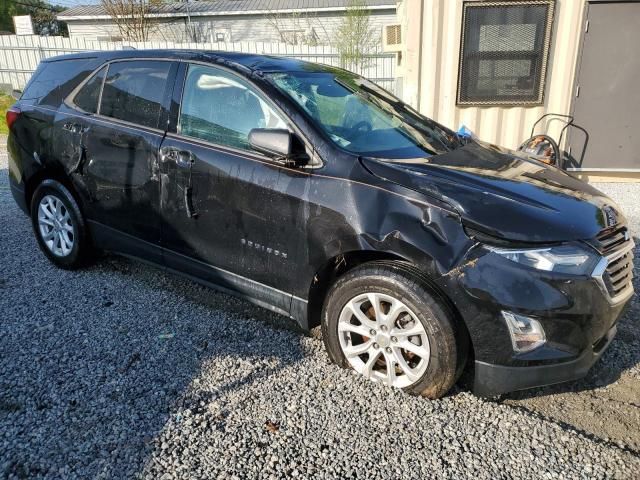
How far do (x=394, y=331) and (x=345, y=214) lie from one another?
688 mm

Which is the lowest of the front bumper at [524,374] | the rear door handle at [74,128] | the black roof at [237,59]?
the front bumper at [524,374]

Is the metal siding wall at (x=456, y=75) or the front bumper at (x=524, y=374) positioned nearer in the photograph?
the front bumper at (x=524, y=374)

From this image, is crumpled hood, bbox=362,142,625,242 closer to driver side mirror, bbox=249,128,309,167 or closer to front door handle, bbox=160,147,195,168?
driver side mirror, bbox=249,128,309,167

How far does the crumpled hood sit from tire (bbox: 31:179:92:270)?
2625 mm

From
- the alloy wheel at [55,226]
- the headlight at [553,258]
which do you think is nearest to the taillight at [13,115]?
the alloy wheel at [55,226]

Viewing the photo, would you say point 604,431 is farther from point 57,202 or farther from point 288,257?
point 57,202

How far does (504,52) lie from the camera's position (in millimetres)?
7152

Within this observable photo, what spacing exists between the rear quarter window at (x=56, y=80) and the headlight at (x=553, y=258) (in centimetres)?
355

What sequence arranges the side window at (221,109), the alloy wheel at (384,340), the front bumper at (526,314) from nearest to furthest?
the front bumper at (526,314)
the alloy wheel at (384,340)
the side window at (221,109)

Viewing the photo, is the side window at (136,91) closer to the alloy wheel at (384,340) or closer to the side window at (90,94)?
the side window at (90,94)

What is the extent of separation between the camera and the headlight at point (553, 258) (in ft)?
7.94

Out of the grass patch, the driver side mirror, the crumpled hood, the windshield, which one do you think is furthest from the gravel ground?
the grass patch

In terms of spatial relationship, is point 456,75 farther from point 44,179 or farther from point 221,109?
point 44,179

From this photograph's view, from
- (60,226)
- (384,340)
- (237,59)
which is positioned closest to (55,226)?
(60,226)
